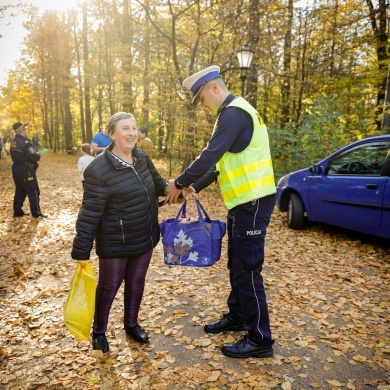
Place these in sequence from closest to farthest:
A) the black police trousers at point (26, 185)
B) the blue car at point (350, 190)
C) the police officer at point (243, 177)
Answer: the police officer at point (243, 177), the blue car at point (350, 190), the black police trousers at point (26, 185)

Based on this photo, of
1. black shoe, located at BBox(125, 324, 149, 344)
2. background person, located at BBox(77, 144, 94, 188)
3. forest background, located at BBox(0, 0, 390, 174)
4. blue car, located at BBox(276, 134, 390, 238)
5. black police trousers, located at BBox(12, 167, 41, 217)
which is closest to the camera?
black shoe, located at BBox(125, 324, 149, 344)

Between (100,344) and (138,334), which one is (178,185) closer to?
(138,334)

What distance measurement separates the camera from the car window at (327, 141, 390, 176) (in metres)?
5.49

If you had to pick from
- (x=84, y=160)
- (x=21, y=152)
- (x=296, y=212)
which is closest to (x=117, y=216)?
(x=84, y=160)

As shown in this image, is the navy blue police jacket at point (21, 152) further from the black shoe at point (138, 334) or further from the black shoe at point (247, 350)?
the black shoe at point (247, 350)

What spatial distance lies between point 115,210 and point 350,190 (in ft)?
14.7

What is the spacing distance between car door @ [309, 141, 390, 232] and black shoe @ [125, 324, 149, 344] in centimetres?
411

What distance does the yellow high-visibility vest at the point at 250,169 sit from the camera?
2.66m

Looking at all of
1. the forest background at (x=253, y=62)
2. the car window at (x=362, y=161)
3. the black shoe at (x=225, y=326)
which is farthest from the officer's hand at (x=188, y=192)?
the forest background at (x=253, y=62)

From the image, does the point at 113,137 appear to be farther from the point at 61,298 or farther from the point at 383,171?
the point at 383,171

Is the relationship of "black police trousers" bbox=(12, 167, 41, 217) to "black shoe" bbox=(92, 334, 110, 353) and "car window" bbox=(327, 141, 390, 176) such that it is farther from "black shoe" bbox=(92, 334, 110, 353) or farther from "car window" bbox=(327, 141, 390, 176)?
"car window" bbox=(327, 141, 390, 176)

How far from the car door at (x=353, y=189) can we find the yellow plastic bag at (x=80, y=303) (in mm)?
4571

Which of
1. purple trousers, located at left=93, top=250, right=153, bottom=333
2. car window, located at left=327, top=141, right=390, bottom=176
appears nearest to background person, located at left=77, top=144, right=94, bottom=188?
purple trousers, located at left=93, top=250, right=153, bottom=333

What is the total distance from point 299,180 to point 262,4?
27.6ft
